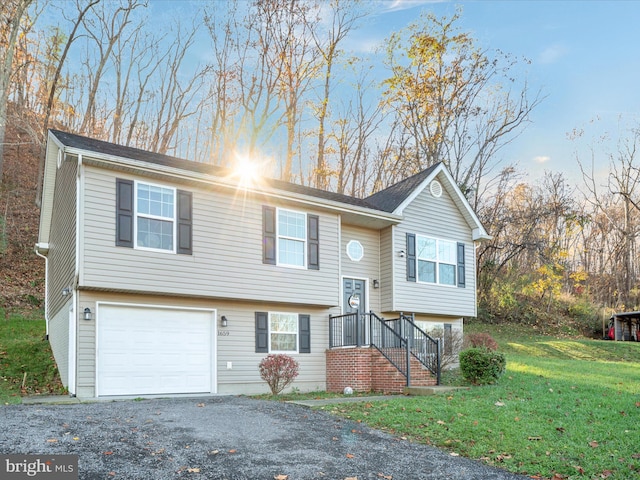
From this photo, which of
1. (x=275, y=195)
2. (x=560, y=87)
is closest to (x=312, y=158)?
(x=560, y=87)

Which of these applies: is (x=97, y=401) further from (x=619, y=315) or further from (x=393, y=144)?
(x=619, y=315)

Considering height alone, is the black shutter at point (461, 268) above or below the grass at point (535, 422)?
above

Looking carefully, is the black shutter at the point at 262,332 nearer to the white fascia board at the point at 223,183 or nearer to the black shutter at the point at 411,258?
the white fascia board at the point at 223,183

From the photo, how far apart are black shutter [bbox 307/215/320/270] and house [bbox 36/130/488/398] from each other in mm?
36

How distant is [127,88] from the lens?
31438mm

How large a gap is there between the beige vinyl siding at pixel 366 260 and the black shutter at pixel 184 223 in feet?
17.2

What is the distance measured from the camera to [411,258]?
17516 mm

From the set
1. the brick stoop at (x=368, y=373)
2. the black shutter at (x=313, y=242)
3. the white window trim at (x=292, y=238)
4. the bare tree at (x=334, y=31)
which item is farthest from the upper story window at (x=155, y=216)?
the bare tree at (x=334, y=31)

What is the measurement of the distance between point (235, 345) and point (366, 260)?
206 inches

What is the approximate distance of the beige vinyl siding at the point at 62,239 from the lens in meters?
12.6

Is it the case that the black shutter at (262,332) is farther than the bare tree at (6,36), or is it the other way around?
the bare tree at (6,36)

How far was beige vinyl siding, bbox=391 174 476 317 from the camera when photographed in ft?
56.6

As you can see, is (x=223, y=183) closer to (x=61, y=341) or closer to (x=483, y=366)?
(x=61, y=341)

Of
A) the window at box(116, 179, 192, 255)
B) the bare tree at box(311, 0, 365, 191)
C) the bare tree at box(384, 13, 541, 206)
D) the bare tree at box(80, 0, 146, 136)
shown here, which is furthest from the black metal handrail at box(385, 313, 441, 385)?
the bare tree at box(80, 0, 146, 136)
